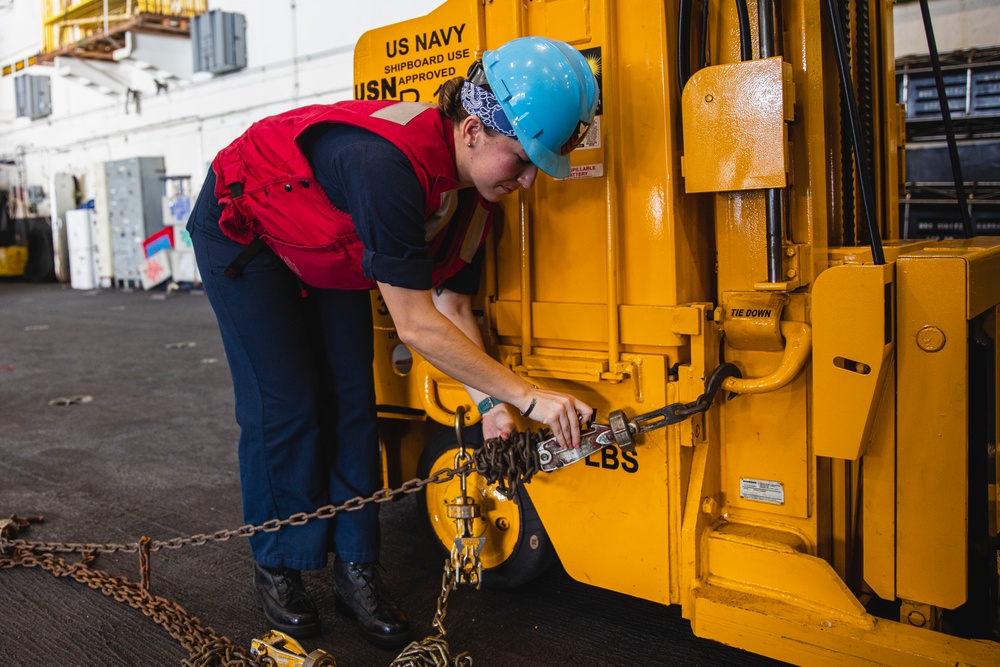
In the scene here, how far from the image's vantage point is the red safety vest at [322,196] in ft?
6.49

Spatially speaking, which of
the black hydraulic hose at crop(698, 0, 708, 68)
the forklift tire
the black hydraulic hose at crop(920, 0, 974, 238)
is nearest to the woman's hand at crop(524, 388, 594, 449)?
the forklift tire

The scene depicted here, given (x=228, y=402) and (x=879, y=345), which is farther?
(x=228, y=402)

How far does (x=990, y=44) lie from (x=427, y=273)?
703 cm

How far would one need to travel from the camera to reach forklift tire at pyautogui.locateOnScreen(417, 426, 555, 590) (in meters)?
2.50

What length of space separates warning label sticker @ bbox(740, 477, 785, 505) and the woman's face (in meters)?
1.02

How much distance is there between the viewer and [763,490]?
215cm

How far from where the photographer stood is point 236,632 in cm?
249

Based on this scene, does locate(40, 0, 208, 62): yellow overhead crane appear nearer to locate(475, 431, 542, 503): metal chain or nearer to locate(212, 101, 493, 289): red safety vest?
locate(212, 101, 493, 289): red safety vest

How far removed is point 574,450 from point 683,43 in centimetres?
107

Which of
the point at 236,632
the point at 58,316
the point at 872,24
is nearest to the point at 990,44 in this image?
the point at 872,24

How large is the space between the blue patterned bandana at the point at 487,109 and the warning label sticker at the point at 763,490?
1142 mm

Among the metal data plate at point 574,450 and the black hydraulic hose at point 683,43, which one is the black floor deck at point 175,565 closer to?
the metal data plate at point 574,450

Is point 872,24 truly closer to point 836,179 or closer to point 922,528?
point 836,179

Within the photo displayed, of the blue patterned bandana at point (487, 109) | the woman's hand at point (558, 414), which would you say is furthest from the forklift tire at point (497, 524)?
the blue patterned bandana at point (487, 109)
